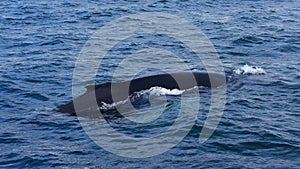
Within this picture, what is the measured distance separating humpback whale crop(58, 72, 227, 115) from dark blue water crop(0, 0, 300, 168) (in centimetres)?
62

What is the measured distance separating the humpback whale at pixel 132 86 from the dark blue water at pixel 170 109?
2.02ft

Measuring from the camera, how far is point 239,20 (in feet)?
91.2

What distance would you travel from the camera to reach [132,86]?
591 inches

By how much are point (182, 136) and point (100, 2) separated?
21.9 meters

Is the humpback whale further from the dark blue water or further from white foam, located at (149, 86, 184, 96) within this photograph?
the dark blue water

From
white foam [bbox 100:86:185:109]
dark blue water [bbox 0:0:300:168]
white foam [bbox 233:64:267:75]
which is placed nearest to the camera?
dark blue water [bbox 0:0:300:168]

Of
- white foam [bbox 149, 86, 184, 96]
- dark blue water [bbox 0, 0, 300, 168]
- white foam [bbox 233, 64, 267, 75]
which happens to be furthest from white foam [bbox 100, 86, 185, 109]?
white foam [bbox 233, 64, 267, 75]

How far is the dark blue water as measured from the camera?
37.4 ft

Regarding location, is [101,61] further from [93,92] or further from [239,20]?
[239,20]

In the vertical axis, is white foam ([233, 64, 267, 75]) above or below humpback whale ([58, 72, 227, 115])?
above

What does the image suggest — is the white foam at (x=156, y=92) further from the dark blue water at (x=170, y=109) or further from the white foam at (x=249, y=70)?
the white foam at (x=249, y=70)

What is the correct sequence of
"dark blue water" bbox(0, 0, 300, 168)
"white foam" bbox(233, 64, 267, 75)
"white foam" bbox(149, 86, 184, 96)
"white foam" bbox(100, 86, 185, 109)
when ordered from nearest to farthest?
"dark blue water" bbox(0, 0, 300, 168), "white foam" bbox(100, 86, 185, 109), "white foam" bbox(149, 86, 184, 96), "white foam" bbox(233, 64, 267, 75)

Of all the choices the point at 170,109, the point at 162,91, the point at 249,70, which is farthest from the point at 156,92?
the point at 249,70

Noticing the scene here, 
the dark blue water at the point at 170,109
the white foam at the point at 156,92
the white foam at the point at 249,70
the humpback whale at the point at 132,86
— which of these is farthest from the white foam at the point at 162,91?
the white foam at the point at 249,70
